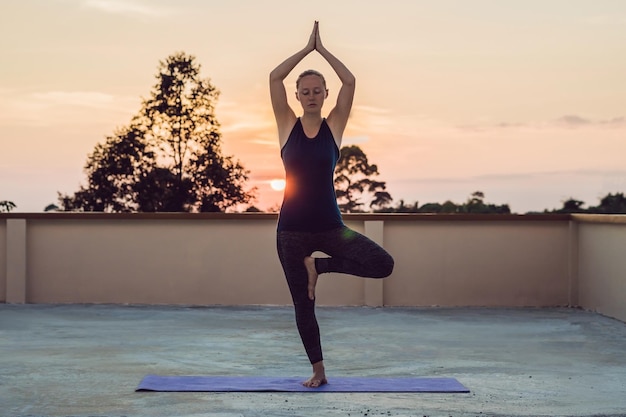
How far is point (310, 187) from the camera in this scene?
5.57m

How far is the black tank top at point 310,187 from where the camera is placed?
18.3 feet

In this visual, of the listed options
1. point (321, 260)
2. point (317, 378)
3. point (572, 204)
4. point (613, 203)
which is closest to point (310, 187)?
point (321, 260)

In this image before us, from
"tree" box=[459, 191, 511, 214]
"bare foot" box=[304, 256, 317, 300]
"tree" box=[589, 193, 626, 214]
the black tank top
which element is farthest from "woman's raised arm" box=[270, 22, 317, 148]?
"tree" box=[589, 193, 626, 214]

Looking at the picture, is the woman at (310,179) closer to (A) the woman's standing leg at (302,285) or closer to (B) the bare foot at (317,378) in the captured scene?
(A) the woman's standing leg at (302,285)

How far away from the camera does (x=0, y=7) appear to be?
18.8 m

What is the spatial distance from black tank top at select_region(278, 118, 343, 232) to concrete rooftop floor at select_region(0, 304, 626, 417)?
3.30 ft

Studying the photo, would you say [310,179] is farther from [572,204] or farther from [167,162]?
[167,162]

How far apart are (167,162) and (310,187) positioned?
81.7ft

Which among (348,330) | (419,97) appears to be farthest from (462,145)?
(348,330)

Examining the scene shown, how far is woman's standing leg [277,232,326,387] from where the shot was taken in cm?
561

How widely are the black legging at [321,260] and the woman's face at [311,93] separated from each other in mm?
733

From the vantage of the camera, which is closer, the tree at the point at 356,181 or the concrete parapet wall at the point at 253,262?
the concrete parapet wall at the point at 253,262

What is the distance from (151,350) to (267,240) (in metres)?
4.23

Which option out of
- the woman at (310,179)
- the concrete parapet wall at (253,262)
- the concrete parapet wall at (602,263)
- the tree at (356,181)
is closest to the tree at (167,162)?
the tree at (356,181)
